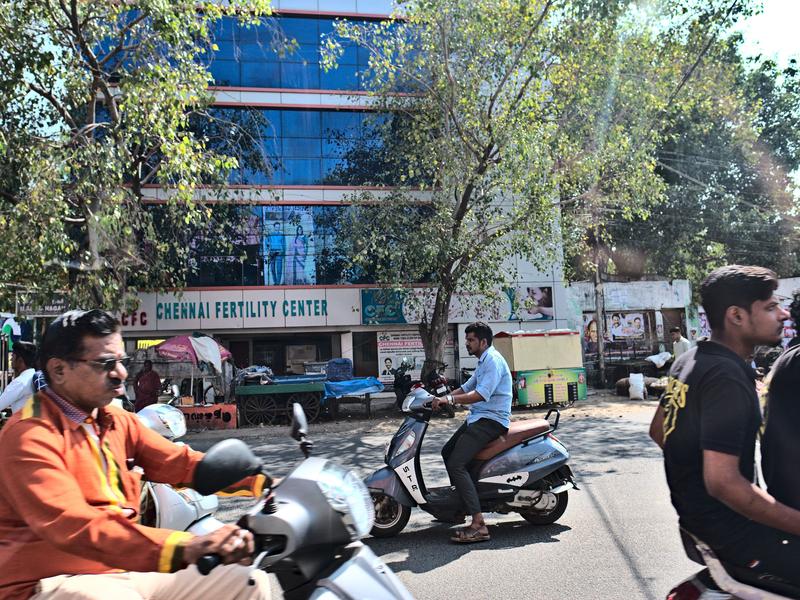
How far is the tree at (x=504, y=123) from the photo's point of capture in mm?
14625

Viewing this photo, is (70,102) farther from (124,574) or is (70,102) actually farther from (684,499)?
(684,499)

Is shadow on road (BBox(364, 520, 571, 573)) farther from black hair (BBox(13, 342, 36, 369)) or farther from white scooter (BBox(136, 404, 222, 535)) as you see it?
black hair (BBox(13, 342, 36, 369))

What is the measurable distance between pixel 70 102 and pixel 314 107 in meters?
9.62

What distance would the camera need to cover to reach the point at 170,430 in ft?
14.0

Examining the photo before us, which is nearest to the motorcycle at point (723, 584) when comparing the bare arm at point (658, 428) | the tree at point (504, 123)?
the bare arm at point (658, 428)

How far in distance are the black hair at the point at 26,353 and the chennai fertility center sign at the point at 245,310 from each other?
1482cm

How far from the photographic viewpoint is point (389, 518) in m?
5.48

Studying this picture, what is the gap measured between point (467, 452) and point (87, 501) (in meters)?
3.60

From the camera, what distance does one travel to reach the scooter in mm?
5340

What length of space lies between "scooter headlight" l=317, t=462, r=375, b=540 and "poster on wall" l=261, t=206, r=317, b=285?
1919cm

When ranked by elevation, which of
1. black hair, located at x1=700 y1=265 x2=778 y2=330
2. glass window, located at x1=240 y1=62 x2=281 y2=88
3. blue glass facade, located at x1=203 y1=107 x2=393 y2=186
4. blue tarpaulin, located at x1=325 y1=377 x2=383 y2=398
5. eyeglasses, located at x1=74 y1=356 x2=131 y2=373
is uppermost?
glass window, located at x1=240 y1=62 x2=281 y2=88

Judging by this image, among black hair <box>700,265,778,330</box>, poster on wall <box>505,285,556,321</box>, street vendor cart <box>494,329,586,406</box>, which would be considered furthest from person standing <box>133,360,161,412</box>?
black hair <box>700,265,778,330</box>

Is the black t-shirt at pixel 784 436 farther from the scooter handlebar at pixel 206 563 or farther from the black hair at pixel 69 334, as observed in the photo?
the black hair at pixel 69 334

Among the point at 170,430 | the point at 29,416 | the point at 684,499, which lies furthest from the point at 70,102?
the point at 684,499
